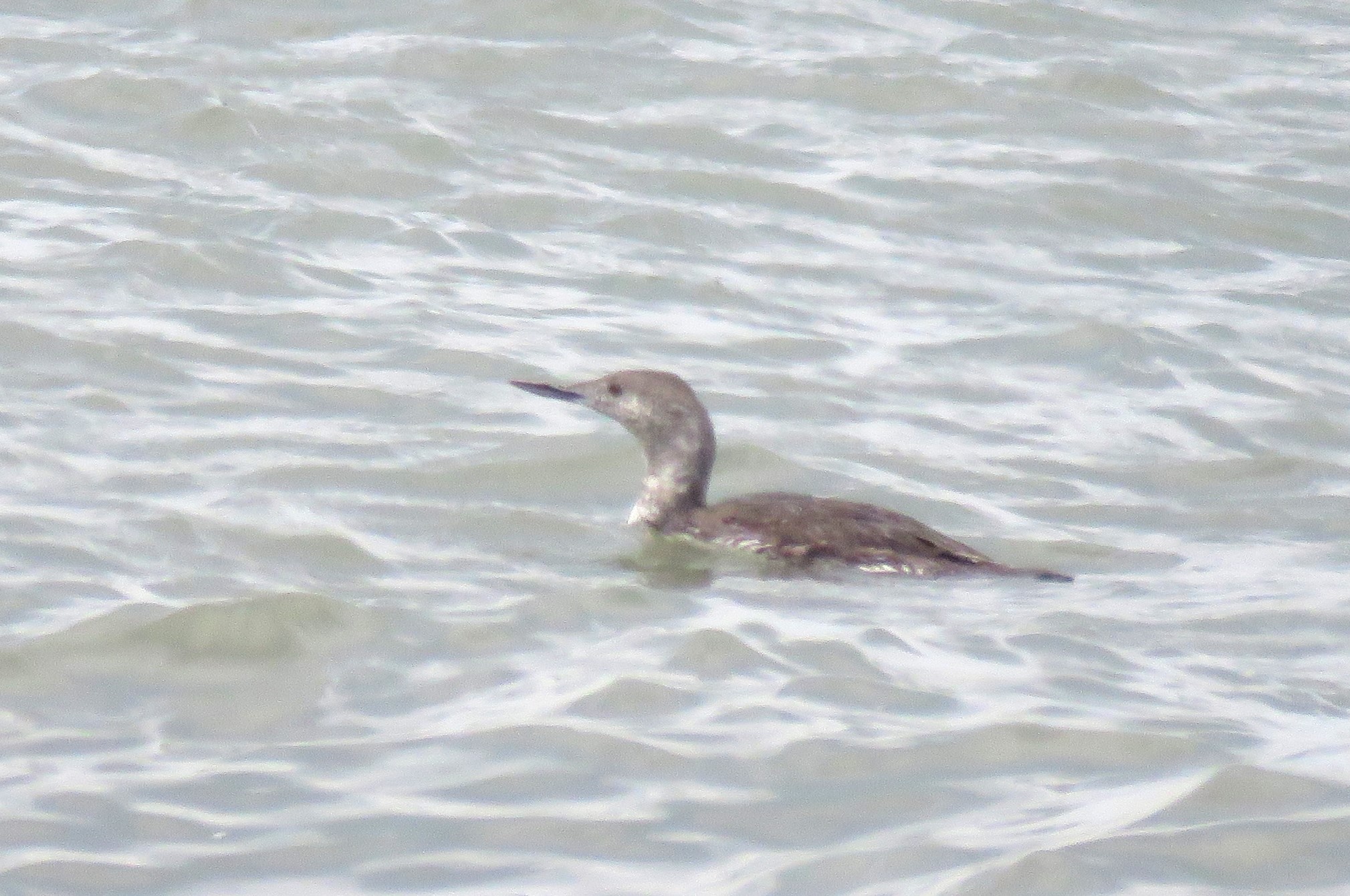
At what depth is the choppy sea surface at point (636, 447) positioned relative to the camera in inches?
230

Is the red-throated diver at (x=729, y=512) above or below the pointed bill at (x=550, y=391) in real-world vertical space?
below

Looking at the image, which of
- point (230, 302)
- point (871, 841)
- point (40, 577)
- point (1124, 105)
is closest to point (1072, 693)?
point (871, 841)

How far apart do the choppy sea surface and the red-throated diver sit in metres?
0.13

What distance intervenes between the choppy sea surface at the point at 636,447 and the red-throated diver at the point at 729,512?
0.43ft

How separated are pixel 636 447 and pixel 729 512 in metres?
1.05

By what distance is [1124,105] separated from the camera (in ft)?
47.9

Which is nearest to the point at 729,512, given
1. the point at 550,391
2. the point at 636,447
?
the point at 550,391

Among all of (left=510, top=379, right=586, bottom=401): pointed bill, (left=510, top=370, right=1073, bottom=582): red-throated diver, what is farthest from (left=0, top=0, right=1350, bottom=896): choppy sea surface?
(left=510, top=379, right=586, bottom=401): pointed bill

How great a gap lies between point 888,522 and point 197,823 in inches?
123

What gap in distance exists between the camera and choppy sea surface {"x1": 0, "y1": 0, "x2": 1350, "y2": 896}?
584 centimetres

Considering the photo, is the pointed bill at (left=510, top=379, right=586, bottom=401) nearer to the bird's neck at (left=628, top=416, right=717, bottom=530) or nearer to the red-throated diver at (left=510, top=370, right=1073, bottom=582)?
the red-throated diver at (left=510, top=370, right=1073, bottom=582)

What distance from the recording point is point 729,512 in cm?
865

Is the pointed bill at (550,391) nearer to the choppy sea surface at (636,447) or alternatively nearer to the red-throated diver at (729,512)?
the red-throated diver at (729,512)

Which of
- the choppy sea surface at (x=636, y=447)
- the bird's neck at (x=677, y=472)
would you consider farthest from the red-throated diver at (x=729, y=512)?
the choppy sea surface at (x=636, y=447)
